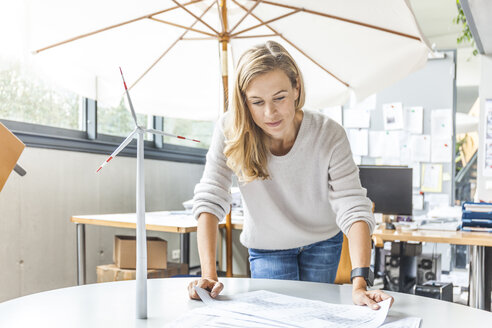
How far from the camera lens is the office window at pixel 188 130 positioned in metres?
4.54

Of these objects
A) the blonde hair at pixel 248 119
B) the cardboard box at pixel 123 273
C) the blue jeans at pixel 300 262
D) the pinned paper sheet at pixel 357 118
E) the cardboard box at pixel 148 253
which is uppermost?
the pinned paper sheet at pixel 357 118

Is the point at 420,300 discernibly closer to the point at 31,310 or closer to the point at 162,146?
the point at 31,310

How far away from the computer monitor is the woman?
181 cm

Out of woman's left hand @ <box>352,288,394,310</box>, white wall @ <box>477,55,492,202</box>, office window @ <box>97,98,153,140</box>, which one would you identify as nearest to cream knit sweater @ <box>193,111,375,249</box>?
woman's left hand @ <box>352,288,394,310</box>

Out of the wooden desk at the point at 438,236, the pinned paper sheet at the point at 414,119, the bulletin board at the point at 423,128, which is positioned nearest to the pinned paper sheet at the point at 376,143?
the bulletin board at the point at 423,128

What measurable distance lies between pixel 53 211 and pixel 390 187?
213cm

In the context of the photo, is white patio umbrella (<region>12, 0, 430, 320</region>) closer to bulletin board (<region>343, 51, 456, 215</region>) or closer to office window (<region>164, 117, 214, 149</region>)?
office window (<region>164, 117, 214, 149</region>)

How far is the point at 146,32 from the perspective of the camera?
238 centimetres

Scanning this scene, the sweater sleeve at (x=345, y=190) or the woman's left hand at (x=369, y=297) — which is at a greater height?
the sweater sleeve at (x=345, y=190)

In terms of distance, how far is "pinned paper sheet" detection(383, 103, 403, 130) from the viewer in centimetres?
488

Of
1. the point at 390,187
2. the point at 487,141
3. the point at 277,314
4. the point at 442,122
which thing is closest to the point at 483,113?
the point at 487,141

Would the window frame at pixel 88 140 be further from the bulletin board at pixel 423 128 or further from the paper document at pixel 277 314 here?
the paper document at pixel 277 314

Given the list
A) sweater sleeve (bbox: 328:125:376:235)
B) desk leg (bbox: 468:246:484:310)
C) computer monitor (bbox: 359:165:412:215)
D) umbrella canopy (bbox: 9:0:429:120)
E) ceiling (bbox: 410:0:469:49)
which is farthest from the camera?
ceiling (bbox: 410:0:469:49)

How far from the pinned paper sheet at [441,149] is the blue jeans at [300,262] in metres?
3.69
